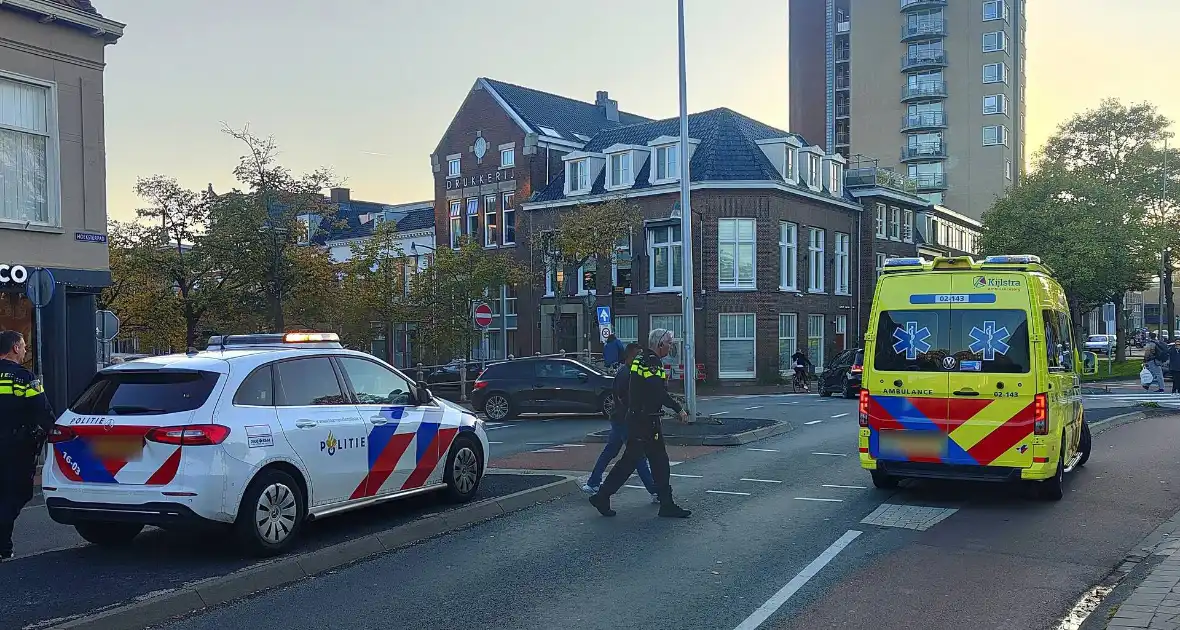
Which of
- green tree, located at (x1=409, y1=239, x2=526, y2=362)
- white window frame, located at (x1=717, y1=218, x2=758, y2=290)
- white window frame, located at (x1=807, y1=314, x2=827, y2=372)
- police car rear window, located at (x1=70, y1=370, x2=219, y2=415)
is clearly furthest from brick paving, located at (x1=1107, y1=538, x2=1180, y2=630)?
white window frame, located at (x1=807, y1=314, x2=827, y2=372)

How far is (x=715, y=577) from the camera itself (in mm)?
7086

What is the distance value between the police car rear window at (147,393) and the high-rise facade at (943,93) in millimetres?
66999

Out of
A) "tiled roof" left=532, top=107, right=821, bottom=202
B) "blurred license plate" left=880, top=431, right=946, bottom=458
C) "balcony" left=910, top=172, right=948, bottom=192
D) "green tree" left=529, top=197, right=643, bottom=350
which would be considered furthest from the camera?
"balcony" left=910, top=172, right=948, bottom=192

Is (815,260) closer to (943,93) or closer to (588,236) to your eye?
(588,236)

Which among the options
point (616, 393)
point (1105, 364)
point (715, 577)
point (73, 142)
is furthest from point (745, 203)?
point (715, 577)

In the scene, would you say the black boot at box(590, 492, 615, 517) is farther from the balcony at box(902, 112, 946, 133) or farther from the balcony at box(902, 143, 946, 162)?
the balcony at box(902, 112, 946, 133)

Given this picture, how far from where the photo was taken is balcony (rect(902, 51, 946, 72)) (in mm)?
70375

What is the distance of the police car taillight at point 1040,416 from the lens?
30.8ft

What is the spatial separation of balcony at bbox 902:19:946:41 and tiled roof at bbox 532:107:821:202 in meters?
32.7

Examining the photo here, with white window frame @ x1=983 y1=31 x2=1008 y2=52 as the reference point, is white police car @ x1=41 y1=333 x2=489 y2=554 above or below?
below

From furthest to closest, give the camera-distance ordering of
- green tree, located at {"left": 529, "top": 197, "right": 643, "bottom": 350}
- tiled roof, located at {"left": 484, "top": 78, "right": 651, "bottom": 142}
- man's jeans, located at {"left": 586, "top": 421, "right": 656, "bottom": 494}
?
tiled roof, located at {"left": 484, "top": 78, "right": 651, "bottom": 142} → green tree, located at {"left": 529, "top": 197, "right": 643, "bottom": 350} → man's jeans, located at {"left": 586, "top": 421, "right": 656, "bottom": 494}

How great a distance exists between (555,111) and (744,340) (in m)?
15.4

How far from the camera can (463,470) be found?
9781 mm

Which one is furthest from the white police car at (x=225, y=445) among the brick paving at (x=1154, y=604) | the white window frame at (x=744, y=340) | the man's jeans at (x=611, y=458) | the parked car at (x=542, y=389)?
the white window frame at (x=744, y=340)
